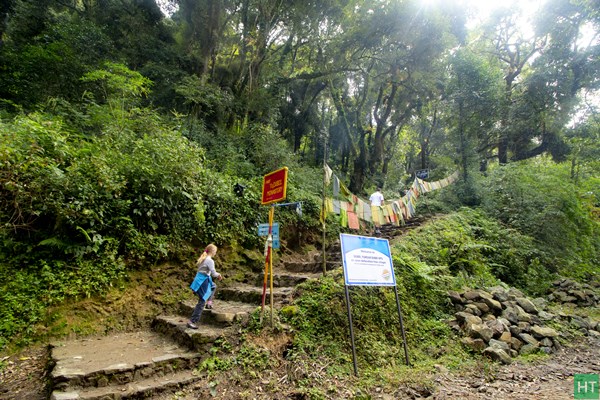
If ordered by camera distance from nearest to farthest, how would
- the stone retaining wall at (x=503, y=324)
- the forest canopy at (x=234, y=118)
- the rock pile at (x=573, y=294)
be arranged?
the forest canopy at (x=234, y=118)
the stone retaining wall at (x=503, y=324)
the rock pile at (x=573, y=294)

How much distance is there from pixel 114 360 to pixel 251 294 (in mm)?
2182

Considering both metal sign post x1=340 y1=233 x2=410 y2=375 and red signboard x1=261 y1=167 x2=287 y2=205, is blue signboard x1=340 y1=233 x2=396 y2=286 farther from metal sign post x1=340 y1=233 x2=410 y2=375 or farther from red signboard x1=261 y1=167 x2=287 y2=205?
red signboard x1=261 y1=167 x2=287 y2=205

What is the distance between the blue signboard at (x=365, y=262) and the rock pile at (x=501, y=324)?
2099 millimetres

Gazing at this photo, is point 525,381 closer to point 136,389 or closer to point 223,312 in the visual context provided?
point 223,312

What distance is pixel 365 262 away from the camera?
454 centimetres

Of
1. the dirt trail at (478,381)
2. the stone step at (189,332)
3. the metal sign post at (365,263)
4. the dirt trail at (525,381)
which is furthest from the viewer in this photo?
the metal sign post at (365,263)

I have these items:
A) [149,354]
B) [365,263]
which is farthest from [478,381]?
[149,354]

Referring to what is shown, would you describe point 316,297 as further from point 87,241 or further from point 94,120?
point 94,120

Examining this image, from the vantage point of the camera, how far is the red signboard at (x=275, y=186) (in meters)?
4.35

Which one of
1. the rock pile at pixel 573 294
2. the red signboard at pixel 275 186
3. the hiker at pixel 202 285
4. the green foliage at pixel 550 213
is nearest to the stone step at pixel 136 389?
the hiker at pixel 202 285

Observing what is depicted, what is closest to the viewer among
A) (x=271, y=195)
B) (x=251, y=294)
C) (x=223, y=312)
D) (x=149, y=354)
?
(x=149, y=354)

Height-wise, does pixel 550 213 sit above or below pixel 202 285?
above

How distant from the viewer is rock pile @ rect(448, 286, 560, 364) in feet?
16.7

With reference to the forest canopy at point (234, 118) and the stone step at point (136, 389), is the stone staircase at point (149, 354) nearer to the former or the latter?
the stone step at point (136, 389)
